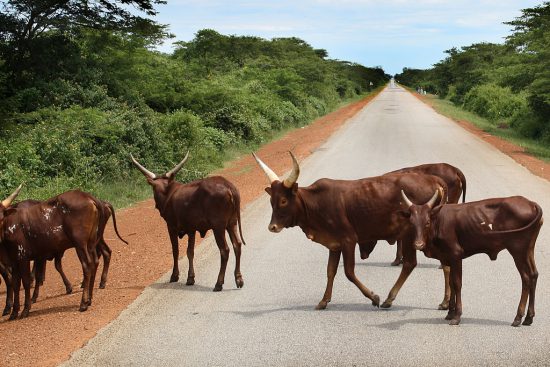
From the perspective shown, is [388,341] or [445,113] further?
[445,113]

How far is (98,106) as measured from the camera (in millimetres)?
20734

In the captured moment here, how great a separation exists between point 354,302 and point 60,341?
10.9ft

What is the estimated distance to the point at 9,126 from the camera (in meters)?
17.2

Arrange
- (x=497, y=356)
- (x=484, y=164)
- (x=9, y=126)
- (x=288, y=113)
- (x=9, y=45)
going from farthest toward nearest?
(x=288, y=113) → (x=484, y=164) → (x=9, y=45) → (x=9, y=126) → (x=497, y=356)

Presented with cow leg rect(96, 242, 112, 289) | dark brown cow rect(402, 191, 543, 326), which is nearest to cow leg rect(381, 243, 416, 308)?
dark brown cow rect(402, 191, 543, 326)

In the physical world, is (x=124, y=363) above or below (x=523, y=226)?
below

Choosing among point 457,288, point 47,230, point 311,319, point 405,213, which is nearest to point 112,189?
point 47,230

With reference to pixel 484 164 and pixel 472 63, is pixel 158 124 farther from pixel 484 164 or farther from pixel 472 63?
pixel 472 63

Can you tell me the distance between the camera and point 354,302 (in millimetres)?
8648

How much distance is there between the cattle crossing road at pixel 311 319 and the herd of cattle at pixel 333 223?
0.99 feet

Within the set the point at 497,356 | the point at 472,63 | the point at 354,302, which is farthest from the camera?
the point at 472,63

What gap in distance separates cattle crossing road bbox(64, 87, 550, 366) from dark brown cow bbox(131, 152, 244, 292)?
432 mm

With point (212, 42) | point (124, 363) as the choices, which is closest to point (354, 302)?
point (124, 363)

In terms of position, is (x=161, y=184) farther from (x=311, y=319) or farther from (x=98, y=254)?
(x=311, y=319)
